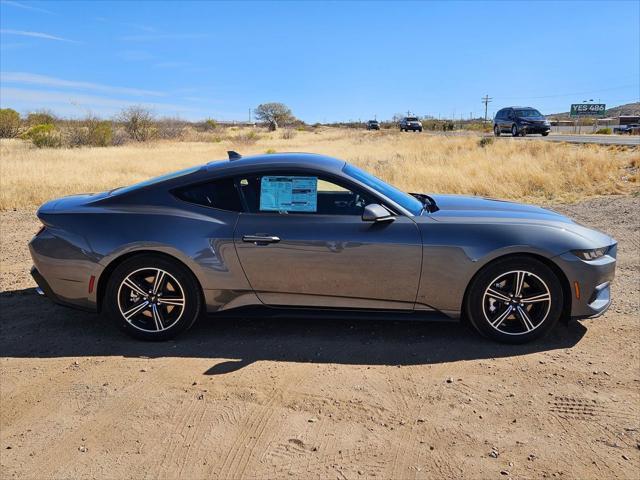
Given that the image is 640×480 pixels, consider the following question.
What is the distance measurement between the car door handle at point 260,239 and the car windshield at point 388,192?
0.80 m

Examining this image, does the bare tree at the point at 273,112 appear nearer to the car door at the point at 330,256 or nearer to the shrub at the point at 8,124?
the shrub at the point at 8,124

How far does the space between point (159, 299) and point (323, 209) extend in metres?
1.45

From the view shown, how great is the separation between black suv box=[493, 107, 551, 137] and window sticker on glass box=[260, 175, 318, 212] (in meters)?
30.0

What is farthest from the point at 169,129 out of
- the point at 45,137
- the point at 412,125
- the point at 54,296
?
the point at 54,296

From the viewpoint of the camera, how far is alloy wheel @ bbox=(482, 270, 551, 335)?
383 centimetres

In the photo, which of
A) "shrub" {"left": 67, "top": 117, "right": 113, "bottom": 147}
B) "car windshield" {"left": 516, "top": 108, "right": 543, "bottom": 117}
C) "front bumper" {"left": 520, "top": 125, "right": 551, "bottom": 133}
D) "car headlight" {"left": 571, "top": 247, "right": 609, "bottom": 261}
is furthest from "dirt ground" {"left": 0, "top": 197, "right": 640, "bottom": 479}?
"shrub" {"left": 67, "top": 117, "right": 113, "bottom": 147}

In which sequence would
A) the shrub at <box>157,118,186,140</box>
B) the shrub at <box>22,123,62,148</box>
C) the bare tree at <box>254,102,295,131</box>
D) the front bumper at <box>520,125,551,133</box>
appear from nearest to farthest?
the front bumper at <box>520,125,551,133</box> < the shrub at <box>22,123,62,148</box> < the shrub at <box>157,118,186,140</box> < the bare tree at <box>254,102,295,131</box>

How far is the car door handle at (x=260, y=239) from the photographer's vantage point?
3.88 meters

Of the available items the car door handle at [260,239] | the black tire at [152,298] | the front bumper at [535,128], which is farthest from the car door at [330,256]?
the front bumper at [535,128]

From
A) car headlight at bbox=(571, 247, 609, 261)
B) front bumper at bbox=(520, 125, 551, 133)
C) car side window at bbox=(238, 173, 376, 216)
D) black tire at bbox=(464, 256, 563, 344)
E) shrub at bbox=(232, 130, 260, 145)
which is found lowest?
black tire at bbox=(464, 256, 563, 344)

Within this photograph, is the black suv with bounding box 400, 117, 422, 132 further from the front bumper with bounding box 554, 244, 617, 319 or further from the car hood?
the front bumper with bounding box 554, 244, 617, 319

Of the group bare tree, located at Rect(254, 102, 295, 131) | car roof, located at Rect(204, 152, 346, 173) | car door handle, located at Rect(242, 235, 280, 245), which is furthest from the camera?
bare tree, located at Rect(254, 102, 295, 131)

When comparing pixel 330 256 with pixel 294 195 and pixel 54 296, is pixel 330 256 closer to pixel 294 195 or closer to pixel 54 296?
pixel 294 195

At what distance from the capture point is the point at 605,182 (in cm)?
1275
